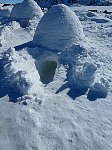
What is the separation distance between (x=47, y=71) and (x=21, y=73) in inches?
111

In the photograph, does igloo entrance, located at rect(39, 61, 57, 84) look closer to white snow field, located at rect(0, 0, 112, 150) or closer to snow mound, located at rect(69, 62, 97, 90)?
white snow field, located at rect(0, 0, 112, 150)

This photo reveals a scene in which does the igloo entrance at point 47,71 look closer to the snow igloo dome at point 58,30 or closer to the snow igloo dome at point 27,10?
the snow igloo dome at point 58,30

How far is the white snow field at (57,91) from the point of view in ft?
27.8

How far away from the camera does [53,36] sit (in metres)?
14.2

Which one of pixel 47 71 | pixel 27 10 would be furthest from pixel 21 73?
pixel 27 10

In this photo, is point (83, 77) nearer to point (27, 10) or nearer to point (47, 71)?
point (47, 71)

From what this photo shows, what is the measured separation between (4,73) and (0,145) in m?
4.02

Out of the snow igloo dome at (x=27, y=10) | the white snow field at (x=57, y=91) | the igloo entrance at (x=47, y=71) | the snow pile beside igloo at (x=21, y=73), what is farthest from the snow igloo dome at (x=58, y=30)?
the snow igloo dome at (x=27, y=10)

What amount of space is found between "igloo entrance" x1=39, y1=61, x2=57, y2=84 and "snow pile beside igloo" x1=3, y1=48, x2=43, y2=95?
535 mm

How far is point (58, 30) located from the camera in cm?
1441

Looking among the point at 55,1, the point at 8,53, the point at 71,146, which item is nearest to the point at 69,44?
the point at 8,53

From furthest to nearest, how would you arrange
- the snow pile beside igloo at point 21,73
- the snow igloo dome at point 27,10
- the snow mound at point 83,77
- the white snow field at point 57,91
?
the snow igloo dome at point 27,10 < the snow mound at point 83,77 < the snow pile beside igloo at point 21,73 < the white snow field at point 57,91

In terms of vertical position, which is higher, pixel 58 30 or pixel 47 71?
pixel 58 30

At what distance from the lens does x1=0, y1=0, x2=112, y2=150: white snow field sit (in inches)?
333
